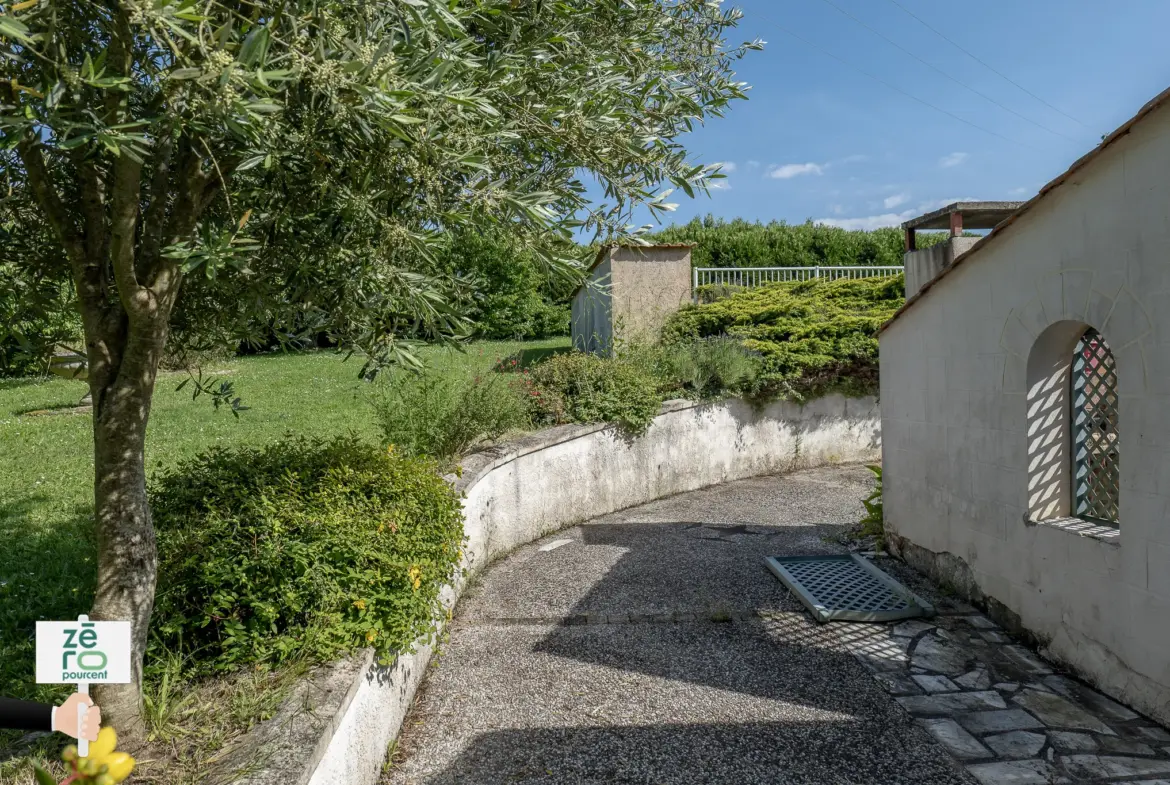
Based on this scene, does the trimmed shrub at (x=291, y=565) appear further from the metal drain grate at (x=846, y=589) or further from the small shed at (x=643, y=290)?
the small shed at (x=643, y=290)

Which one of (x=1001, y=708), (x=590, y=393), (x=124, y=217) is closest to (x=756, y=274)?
(x=590, y=393)

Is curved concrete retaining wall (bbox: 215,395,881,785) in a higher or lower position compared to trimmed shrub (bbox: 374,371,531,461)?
lower

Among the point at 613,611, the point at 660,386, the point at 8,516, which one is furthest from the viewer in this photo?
the point at 660,386

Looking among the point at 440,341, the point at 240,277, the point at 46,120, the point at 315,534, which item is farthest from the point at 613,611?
the point at 46,120

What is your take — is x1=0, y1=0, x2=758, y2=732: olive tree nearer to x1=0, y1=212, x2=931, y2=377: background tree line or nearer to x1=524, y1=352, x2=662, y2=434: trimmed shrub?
x1=0, y1=212, x2=931, y2=377: background tree line

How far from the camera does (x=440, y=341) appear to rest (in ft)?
11.3

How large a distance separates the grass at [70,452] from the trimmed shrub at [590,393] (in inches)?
43.4

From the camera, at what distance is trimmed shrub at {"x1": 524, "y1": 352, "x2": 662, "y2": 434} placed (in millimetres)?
9398

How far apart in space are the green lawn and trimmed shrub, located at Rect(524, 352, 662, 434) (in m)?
1.24

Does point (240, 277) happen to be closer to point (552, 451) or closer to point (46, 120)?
point (46, 120)

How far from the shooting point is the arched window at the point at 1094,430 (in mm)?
4965

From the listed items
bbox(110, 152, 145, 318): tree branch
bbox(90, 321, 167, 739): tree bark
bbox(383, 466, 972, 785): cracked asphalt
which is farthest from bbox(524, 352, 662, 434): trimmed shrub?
bbox(110, 152, 145, 318): tree branch

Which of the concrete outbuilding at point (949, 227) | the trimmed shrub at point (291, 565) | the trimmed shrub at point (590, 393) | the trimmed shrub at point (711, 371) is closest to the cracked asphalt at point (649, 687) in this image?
the trimmed shrub at point (291, 565)

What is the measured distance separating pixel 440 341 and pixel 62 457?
7.53m
